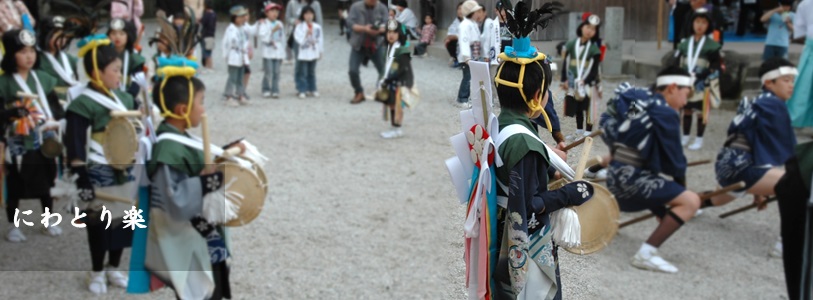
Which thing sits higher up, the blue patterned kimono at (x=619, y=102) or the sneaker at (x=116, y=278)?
the blue patterned kimono at (x=619, y=102)

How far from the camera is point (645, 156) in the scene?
5777 millimetres

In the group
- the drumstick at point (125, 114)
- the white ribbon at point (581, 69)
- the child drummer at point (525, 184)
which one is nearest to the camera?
the child drummer at point (525, 184)

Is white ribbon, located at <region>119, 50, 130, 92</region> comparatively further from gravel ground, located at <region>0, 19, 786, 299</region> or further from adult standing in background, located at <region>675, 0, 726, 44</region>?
adult standing in background, located at <region>675, 0, 726, 44</region>

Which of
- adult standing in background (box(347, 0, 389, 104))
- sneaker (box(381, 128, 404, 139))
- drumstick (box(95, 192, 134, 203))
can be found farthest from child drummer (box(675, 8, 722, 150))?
drumstick (box(95, 192, 134, 203))

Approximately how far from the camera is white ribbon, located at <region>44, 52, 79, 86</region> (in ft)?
20.8

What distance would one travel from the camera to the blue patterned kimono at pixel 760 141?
5.93 m

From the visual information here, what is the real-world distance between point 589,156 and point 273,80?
9.90 metres

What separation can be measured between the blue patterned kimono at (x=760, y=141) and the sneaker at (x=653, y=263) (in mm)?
849

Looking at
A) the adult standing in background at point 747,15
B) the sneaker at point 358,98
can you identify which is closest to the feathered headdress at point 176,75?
the sneaker at point 358,98

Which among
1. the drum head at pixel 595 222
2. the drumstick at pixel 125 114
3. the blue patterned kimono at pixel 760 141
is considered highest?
the drumstick at pixel 125 114

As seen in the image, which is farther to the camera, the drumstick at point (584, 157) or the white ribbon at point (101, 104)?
the white ribbon at point (101, 104)

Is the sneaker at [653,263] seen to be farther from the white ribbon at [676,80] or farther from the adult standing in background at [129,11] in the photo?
the adult standing in background at [129,11]

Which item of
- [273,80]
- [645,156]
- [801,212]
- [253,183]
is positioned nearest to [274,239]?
[253,183]

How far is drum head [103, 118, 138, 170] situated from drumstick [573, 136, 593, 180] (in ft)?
10.6
